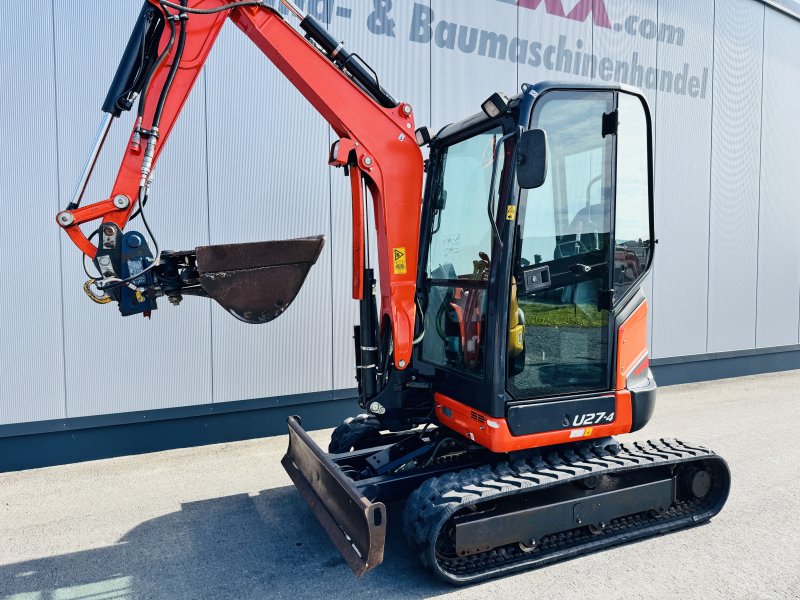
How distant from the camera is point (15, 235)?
15.8 ft

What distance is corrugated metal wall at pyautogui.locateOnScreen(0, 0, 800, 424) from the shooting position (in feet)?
15.9

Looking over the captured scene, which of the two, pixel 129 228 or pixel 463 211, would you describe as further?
pixel 129 228

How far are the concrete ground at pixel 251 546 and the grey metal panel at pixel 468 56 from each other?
4.11 m

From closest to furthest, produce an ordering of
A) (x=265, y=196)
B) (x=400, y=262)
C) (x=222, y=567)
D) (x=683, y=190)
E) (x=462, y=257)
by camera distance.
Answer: (x=222, y=567) < (x=400, y=262) < (x=462, y=257) < (x=265, y=196) < (x=683, y=190)

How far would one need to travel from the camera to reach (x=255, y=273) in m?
3.12

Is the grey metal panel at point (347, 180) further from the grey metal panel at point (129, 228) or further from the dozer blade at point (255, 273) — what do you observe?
the dozer blade at point (255, 273)

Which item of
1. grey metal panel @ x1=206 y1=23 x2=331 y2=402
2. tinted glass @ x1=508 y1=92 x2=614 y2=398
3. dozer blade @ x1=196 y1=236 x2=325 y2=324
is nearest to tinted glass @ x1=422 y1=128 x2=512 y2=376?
tinted glass @ x1=508 y1=92 x2=614 y2=398

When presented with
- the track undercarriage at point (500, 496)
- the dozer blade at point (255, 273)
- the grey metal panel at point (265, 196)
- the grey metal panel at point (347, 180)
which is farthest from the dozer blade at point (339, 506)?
the grey metal panel at point (347, 180)

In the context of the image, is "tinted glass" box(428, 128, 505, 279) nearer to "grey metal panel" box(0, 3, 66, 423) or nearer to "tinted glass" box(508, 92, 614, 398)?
"tinted glass" box(508, 92, 614, 398)

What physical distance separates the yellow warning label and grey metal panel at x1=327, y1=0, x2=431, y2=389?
91.9 inches

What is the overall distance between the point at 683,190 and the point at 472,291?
5748 millimetres

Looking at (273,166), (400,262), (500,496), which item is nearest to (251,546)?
(500,496)

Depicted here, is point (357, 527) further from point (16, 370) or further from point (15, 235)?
point (15, 235)

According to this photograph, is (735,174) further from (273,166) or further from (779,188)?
(273,166)
